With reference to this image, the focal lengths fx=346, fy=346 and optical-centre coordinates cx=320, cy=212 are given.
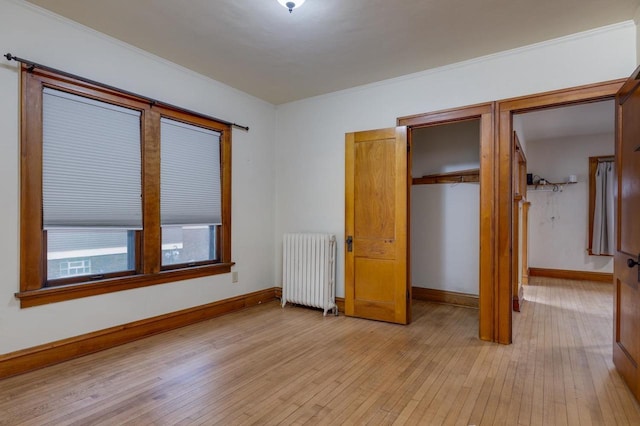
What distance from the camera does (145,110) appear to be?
3.31 m

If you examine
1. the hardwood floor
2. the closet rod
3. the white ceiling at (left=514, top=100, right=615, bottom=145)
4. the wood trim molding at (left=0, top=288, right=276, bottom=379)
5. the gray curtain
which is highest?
the white ceiling at (left=514, top=100, right=615, bottom=145)

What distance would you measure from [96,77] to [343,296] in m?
3.37

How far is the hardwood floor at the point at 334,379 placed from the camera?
2.04 metres

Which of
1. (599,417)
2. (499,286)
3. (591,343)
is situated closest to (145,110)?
(499,286)

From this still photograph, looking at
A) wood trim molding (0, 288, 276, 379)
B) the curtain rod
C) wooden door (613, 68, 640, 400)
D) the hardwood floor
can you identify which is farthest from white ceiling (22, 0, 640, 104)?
the hardwood floor

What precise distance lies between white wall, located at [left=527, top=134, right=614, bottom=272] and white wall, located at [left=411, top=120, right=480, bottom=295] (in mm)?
3199

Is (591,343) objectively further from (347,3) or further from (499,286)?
(347,3)

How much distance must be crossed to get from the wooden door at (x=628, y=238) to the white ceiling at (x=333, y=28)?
0.83 metres

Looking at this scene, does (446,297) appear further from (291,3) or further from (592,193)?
(592,193)

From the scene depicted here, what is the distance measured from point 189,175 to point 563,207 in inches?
270

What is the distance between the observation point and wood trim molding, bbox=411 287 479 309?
14.8 ft

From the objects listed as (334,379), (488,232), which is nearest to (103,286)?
(334,379)

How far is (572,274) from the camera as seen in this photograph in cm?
662

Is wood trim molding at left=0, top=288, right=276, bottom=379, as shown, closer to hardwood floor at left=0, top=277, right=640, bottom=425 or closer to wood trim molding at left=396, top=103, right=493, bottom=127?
hardwood floor at left=0, top=277, right=640, bottom=425
